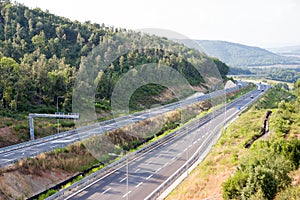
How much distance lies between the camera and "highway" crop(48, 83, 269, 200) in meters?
19.0

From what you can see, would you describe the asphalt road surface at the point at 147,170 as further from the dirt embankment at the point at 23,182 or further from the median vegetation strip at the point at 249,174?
the dirt embankment at the point at 23,182

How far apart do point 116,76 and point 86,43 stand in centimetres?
2218

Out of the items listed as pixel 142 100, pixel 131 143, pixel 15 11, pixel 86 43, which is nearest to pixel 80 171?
pixel 131 143

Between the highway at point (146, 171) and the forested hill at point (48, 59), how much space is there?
15.6 metres

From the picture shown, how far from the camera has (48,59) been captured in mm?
53812

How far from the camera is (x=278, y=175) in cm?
1231

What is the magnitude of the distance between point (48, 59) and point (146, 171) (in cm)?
3815

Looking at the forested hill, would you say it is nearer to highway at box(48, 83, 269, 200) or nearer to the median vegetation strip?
highway at box(48, 83, 269, 200)

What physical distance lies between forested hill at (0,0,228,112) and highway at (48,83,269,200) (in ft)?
51.2

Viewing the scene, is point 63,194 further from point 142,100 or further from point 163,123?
point 142,100

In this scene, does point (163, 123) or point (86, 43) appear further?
point (86, 43)

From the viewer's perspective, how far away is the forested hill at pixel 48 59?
3562 cm

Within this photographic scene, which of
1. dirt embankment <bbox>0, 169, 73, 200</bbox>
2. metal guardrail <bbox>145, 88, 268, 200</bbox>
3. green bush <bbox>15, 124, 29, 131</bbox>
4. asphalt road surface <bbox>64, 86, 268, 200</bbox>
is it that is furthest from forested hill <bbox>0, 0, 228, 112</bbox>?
metal guardrail <bbox>145, 88, 268, 200</bbox>

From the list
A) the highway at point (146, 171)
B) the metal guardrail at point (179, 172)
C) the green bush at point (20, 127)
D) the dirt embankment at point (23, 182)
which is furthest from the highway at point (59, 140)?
the metal guardrail at point (179, 172)
